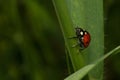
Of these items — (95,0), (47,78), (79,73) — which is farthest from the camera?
(47,78)

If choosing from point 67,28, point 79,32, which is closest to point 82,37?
point 79,32

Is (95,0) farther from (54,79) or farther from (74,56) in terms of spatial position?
(54,79)

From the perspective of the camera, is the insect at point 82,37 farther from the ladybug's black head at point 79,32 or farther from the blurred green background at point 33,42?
the blurred green background at point 33,42

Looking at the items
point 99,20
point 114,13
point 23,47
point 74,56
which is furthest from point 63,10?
point 114,13

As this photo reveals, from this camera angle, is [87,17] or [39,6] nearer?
[87,17]

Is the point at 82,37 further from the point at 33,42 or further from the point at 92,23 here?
the point at 33,42

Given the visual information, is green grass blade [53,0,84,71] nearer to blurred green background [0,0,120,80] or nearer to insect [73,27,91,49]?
insect [73,27,91,49]

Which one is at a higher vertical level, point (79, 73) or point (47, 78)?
point (79, 73)

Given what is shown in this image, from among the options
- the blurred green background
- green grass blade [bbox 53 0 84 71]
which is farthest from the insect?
the blurred green background
